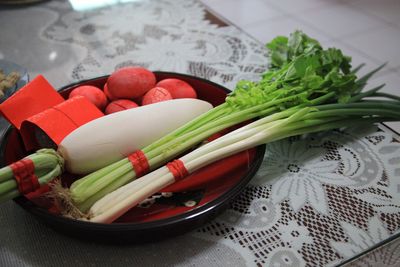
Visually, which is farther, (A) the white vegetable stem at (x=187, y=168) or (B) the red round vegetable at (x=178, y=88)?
(B) the red round vegetable at (x=178, y=88)

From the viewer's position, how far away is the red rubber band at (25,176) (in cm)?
48

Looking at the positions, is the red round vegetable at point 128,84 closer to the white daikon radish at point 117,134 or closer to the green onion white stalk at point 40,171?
the white daikon radish at point 117,134

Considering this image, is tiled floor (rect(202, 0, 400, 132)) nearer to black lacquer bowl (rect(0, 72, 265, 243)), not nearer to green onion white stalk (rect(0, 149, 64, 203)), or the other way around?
black lacquer bowl (rect(0, 72, 265, 243))

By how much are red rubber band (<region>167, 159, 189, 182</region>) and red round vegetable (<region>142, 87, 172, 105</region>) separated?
15cm

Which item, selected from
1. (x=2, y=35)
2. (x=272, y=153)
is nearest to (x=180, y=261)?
(x=272, y=153)

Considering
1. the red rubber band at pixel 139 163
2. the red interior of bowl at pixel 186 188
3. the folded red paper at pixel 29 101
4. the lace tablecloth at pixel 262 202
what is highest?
the folded red paper at pixel 29 101

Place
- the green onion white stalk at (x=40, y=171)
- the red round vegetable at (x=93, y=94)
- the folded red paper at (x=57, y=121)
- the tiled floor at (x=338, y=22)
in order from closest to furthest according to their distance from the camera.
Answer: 1. the green onion white stalk at (x=40, y=171)
2. the folded red paper at (x=57, y=121)
3. the red round vegetable at (x=93, y=94)
4. the tiled floor at (x=338, y=22)

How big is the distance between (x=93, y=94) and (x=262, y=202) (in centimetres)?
36

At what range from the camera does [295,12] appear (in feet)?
4.39

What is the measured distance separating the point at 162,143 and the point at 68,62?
1.68 feet

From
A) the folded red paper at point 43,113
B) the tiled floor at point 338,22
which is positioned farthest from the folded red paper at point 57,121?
the tiled floor at point 338,22

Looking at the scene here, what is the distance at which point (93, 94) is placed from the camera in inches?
27.5

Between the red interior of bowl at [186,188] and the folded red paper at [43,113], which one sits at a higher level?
the folded red paper at [43,113]

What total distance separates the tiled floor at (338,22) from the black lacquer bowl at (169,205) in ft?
1.86
